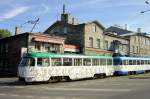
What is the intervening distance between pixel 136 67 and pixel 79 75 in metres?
16.2

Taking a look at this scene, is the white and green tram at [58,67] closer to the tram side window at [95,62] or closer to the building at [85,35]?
the tram side window at [95,62]

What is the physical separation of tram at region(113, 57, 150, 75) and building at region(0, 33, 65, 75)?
32.2 feet

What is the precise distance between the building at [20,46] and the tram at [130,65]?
9.82 m

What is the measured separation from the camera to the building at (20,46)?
43188 mm

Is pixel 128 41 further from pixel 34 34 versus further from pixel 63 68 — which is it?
pixel 63 68

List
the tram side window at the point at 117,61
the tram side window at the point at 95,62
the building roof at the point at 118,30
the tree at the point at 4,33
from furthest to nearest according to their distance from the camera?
the building roof at the point at 118,30 → the tree at the point at 4,33 → the tram side window at the point at 117,61 → the tram side window at the point at 95,62

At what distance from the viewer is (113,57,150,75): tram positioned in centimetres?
4106

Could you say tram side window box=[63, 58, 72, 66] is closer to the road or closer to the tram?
the road

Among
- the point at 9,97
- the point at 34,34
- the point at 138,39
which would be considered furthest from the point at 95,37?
the point at 9,97

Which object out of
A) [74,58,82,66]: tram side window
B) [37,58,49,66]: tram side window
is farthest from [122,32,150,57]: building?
[37,58,49,66]: tram side window

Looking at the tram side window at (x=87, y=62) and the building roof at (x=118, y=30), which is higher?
the building roof at (x=118, y=30)

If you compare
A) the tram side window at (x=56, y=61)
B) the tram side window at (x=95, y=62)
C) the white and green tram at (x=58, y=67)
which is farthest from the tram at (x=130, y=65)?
the tram side window at (x=56, y=61)

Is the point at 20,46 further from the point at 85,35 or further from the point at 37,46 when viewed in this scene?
the point at 85,35

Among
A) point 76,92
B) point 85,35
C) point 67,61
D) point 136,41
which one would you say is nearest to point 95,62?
point 67,61
